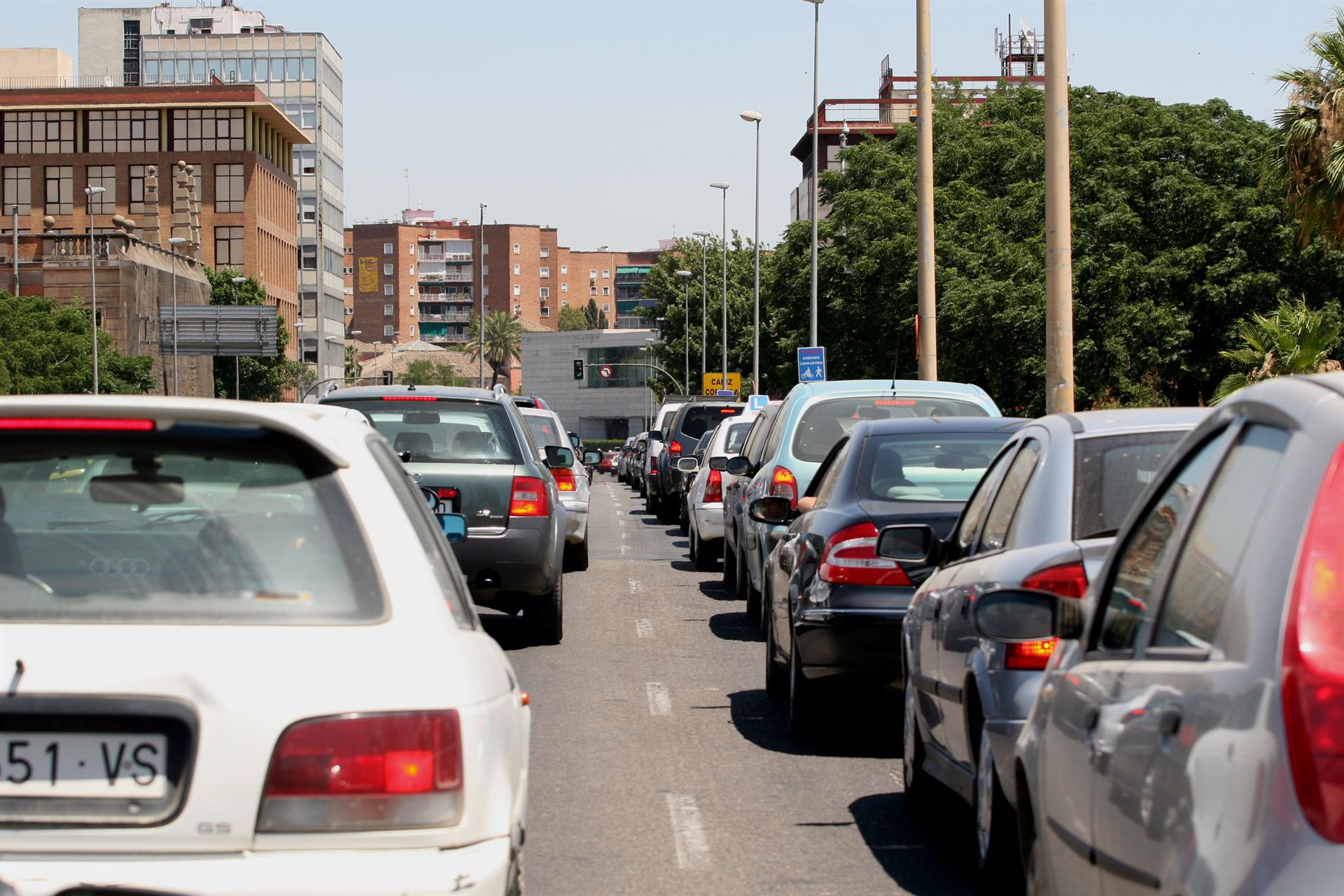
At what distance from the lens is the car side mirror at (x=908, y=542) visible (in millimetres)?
7027

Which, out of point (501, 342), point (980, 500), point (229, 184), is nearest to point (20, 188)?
point (229, 184)

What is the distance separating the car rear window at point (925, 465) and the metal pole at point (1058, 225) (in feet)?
23.0

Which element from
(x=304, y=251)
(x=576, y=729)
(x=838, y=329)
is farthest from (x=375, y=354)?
(x=576, y=729)

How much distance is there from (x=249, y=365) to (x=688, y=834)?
364 ft

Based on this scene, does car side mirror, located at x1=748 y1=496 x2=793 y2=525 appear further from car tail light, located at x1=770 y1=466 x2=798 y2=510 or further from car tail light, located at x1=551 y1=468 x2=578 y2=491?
car tail light, located at x1=551 y1=468 x2=578 y2=491

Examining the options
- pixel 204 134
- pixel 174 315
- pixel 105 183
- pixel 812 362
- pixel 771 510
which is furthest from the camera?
pixel 204 134

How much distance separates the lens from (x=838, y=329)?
5441 cm

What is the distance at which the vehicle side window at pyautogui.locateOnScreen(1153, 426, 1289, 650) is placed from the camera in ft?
9.96

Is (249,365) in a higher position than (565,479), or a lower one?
higher

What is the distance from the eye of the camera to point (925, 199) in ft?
83.0

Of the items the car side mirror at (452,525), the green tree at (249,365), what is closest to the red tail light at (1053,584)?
the car side mirror at (452,525)

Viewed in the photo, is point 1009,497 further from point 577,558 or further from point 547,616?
Answer: point 577,558

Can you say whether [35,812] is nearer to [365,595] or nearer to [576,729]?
[365,595]

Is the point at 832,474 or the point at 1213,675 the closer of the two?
the point at 1213,675
